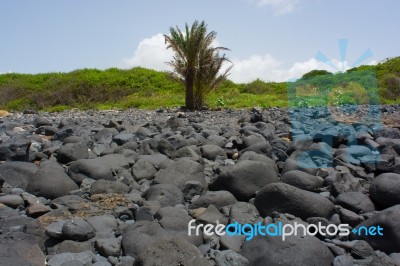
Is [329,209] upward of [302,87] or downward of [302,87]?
downward

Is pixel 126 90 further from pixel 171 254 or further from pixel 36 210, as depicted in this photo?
pixel 171 254

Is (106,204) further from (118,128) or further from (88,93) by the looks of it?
(88,93)

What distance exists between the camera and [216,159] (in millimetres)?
5191

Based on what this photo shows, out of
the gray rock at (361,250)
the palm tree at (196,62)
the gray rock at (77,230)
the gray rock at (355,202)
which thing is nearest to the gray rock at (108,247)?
the gray rock at (77,230)

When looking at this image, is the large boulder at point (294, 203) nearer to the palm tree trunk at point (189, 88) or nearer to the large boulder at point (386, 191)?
the large boulder at point (386, 191)

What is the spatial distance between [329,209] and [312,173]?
101cm

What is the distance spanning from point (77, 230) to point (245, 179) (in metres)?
1.50

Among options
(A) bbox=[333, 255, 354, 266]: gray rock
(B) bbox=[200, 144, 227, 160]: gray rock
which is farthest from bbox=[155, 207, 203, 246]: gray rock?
(B) bbox=[200, 144, 227, 160]: gray rock

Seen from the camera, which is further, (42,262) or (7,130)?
(7,130)

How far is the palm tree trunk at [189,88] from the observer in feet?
48.6

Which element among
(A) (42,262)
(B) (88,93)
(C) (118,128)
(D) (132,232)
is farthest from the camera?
(B) (88,93)

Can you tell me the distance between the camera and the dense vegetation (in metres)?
17.9

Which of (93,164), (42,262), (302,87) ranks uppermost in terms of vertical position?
(302,87)

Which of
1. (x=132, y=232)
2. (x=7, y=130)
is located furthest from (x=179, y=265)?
(x=7, y=130)
